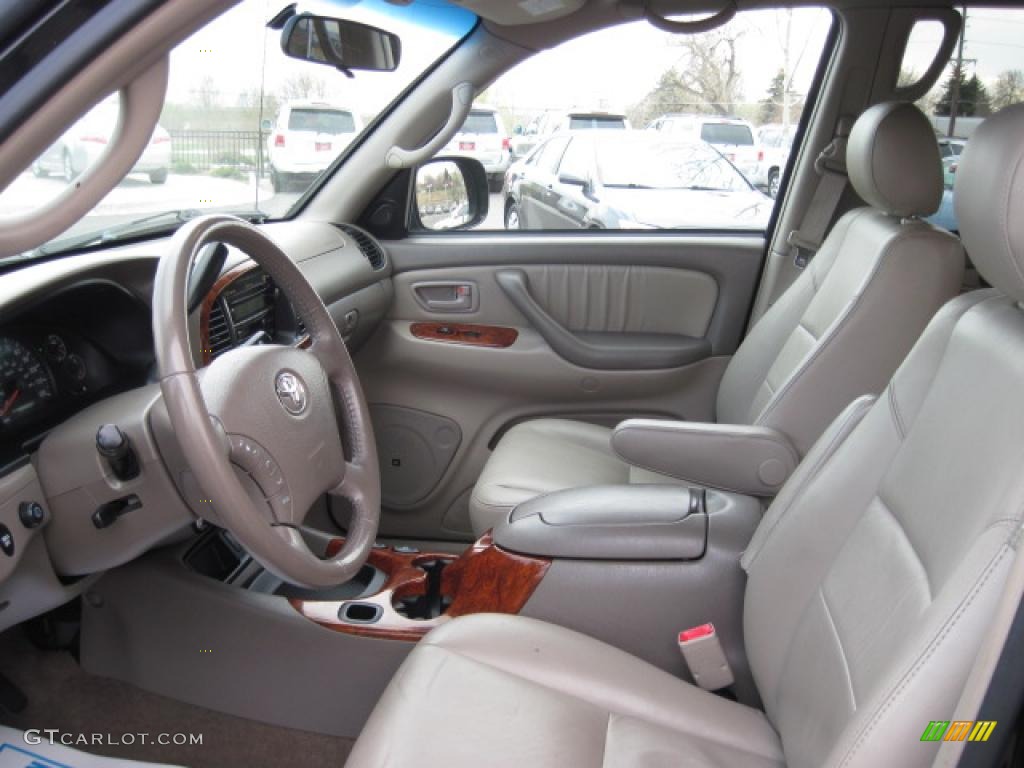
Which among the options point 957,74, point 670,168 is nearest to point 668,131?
point 670,168

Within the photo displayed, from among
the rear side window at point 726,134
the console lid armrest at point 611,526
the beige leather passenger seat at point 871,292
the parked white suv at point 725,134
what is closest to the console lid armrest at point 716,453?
the beige leather passenger seat at point 871,292

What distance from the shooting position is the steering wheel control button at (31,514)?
140 cm

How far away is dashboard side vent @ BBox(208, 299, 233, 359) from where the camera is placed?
1867 millimetres

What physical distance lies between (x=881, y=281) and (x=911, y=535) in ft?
2.84

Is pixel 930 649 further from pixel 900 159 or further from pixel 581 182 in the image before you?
pixel 581 182

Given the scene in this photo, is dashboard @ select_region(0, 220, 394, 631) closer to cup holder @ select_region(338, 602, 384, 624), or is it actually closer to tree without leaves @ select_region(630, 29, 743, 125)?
cup holder @ select_region(338, 602, 384, 624)

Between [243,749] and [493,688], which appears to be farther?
[243,749]

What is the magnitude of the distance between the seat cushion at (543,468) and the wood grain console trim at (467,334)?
1.20 ft

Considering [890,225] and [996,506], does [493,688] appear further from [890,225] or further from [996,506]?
[890,225]

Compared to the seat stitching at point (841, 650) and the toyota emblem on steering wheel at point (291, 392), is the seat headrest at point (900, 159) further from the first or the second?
the toyota emblem on steering wheel at point (291, 392)

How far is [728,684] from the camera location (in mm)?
1486

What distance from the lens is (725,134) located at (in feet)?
10.4

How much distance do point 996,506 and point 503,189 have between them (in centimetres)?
252

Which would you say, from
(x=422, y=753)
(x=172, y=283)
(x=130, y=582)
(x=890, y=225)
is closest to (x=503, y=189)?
(x=890, y=225)
